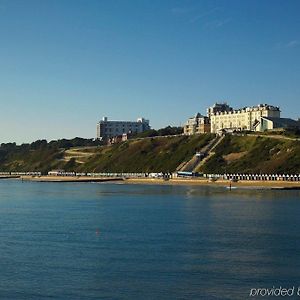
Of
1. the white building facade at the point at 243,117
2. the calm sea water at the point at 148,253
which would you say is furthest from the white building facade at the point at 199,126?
the calm sea water at the point at 148,253

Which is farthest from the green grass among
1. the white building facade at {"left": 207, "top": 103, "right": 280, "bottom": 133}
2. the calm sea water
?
the calm sea water

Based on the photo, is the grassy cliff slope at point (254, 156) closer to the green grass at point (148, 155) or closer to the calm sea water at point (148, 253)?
the green grass at point (148, 155)

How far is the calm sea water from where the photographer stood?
28.0 metres

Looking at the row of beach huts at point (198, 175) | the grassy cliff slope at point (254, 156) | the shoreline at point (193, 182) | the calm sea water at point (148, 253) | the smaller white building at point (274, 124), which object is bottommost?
the calm sea water at point (148, 253)

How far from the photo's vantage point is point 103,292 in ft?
89.6

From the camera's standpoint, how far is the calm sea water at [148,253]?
28.0 meters

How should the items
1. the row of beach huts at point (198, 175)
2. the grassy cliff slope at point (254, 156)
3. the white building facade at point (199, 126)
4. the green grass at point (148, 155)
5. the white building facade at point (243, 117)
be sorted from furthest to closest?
1. the white building facade at point (199, 126)
2. the white building facade at point (243, 117)
3. the green grass at point (148, 155)
4. the grassy cliff slope at point (254, 156)
5. the row of beach huts at point (198, 175)

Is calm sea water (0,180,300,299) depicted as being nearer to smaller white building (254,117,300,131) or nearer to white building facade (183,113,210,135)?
smaller white building (254,117,300,131)

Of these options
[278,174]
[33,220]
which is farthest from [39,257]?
[278,174]

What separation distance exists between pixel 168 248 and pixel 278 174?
3019 inches

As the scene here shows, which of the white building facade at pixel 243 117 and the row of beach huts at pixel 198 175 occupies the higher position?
the white building facade at pixel 243 117

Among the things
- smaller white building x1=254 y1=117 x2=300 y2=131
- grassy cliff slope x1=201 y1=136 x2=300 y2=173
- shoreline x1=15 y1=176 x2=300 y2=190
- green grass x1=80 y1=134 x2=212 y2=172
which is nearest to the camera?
shoreline x1=15 y1=176 x2=300 y2=190

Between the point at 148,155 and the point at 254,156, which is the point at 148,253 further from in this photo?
the point at 148,155

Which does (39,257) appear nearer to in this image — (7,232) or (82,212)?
(7,232)
